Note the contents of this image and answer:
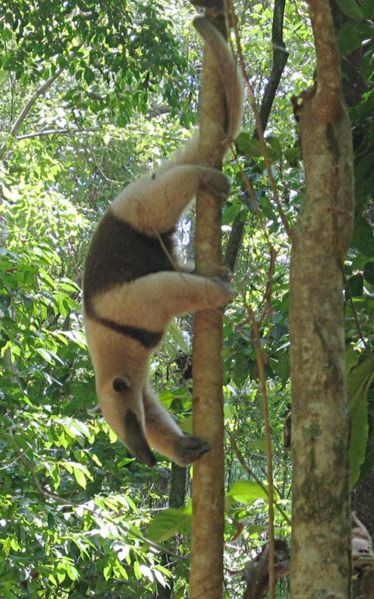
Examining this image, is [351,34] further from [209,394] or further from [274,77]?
[209,394]

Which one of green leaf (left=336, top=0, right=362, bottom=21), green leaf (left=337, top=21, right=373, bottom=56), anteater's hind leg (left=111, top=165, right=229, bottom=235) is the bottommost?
anteater's hind leg (left=111, top=165, right=229, bottom=235)

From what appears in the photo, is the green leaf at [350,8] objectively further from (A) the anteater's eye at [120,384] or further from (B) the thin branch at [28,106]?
(B) the thin branch at [28,106]

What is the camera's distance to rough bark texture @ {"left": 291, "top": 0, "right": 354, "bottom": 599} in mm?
1547

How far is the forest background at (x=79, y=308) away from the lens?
9.04ft

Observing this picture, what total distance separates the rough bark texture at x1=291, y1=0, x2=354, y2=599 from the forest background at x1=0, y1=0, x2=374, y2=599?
198 mm

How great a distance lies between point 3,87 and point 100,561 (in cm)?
766

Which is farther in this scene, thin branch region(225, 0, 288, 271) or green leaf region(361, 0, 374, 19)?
thin branch region(225, 0, 288, 271)

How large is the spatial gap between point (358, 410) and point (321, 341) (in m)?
0.63

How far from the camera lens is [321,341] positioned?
68.1 inches

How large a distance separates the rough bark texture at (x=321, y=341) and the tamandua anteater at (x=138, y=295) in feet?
3.27

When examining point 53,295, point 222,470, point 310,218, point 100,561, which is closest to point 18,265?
point 53,295

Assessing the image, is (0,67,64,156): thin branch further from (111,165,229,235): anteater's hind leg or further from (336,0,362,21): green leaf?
(336,0,362,21): green leaf

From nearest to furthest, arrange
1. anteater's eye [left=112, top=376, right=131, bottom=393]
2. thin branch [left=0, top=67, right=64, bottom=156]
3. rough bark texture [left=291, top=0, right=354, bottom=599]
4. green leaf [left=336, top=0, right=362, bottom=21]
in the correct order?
rough bark texture [left=291, top=0, right=354, bottom=599]
green leaf [left=336, top=0, right=362, bottom=21]
anteater's eye [left=112, top=376, right=131, bottom=393]
thin branch [left=0, top=67, right=64, bottom=156]

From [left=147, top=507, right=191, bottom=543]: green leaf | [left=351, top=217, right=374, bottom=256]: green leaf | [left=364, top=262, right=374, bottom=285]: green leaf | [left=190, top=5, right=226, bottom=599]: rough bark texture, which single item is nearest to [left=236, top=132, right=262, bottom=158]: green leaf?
→ [left=190, top=5, right=226, bottom=599]: rough bark texture
